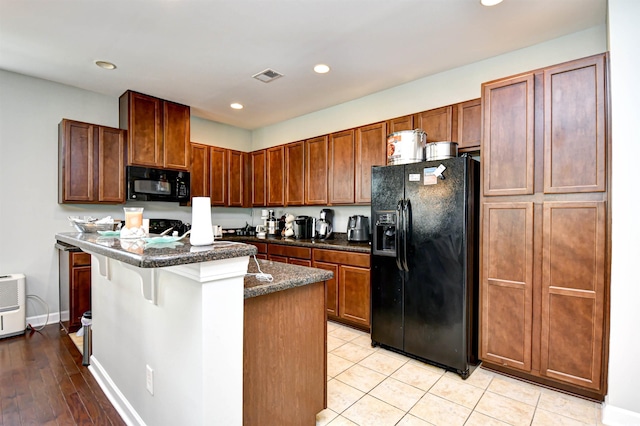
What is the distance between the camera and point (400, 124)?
342 cm

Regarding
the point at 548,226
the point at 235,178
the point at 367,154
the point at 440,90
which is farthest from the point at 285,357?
the point at 235,178

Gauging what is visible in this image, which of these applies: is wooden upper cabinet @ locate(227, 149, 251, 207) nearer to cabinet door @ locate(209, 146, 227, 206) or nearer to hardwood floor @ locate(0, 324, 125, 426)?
cabinet door @ locate(209, 146, 227, 206)

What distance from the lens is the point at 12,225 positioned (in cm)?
341

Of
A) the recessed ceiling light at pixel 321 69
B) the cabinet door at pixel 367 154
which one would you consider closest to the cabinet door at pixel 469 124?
the cabinet door at pixel 367 154

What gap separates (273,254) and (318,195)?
98 centimetres

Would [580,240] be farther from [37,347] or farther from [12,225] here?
[12,225]

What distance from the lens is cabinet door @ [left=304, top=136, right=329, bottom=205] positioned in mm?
4109

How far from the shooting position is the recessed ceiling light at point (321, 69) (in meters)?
3.20

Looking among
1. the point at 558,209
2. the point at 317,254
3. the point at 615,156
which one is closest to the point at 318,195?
the point at 317,254

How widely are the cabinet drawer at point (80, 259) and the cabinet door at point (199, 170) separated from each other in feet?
4.93

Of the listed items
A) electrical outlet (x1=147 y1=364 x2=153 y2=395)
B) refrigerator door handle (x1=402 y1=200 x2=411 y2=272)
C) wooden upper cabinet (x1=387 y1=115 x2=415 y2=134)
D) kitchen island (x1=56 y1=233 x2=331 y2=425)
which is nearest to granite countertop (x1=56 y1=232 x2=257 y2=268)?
kitchen island (x1=56 y1=233 x2=331 y2=425)

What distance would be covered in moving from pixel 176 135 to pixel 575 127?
4183mm

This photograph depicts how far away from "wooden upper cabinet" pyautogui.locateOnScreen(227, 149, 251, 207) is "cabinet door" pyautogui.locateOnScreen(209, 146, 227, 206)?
0.22 ft

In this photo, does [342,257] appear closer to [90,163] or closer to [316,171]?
[316,171]
